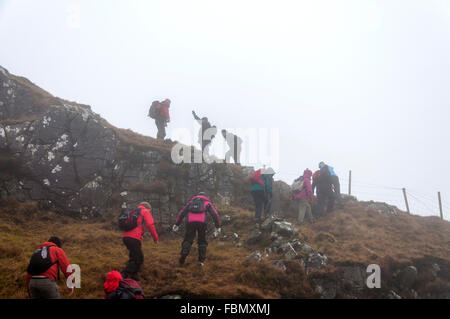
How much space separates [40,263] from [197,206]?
4.95 meters

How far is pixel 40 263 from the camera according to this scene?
6.35 meters

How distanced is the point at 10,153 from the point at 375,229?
20.1 metres

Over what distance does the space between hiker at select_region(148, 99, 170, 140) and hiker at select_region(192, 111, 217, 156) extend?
2.25 metres

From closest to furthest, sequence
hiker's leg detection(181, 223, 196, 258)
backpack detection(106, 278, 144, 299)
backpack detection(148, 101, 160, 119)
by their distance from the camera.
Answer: backpack detection(106, 278, 144, 299)
hiker's leg detection(181, 223, 196, 258)
backpack detection(148, 101, 160, 119)

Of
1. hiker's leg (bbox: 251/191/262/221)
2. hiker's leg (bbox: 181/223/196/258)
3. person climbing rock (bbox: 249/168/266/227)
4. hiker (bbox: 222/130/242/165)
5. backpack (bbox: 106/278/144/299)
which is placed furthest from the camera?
hiker (bbox: 222/130/242/165)

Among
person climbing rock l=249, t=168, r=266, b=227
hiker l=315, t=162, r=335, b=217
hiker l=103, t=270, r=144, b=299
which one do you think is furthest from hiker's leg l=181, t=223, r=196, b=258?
hiker l=315, t=162, r=335, b=217

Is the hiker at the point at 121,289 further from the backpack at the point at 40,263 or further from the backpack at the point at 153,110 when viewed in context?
the backpack at the point at 153,110

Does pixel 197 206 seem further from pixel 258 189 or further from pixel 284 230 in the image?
pixel 258 189

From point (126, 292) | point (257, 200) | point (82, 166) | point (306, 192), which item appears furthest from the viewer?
point (82, 166)

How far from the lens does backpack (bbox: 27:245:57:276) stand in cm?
629

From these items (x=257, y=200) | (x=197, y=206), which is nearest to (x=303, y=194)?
(x=257, y=200)

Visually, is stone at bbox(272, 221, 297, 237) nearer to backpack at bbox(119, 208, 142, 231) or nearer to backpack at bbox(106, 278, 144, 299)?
backpack at bbox(119, 208, 142, 231)

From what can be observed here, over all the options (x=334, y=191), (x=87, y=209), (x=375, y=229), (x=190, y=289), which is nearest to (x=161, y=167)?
(x=87, y=209)

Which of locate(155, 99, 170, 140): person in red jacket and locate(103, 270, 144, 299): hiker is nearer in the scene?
locate(103, 270, 144, 299): hiker
